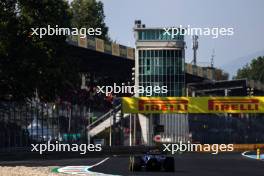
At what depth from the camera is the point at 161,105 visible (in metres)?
53.2

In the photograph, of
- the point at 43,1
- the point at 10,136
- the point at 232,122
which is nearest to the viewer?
the point at 10,136

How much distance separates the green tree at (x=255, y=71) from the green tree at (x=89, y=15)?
219 ft

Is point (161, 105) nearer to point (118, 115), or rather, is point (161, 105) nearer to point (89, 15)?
point (118, 115)

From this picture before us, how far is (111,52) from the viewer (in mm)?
71688

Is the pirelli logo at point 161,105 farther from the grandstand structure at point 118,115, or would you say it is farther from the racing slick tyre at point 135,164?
the racing slick tyre at point 135,164

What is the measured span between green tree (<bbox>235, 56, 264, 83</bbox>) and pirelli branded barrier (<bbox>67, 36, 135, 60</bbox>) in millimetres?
81804

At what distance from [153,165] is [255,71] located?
133617mm

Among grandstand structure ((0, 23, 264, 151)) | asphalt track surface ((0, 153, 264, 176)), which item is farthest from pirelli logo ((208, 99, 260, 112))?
asphalt track surface ((0, 153, 264, 176))

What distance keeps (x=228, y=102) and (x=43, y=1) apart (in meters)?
14.4

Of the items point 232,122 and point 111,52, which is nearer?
point 232,122

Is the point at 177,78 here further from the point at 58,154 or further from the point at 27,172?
the point at 27,172

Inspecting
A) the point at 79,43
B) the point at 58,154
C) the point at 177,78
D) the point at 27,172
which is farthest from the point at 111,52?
the point at 27,172

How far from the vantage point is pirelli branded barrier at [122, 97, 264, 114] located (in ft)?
174

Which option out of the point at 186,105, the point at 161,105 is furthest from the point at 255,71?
the point at 161,105
